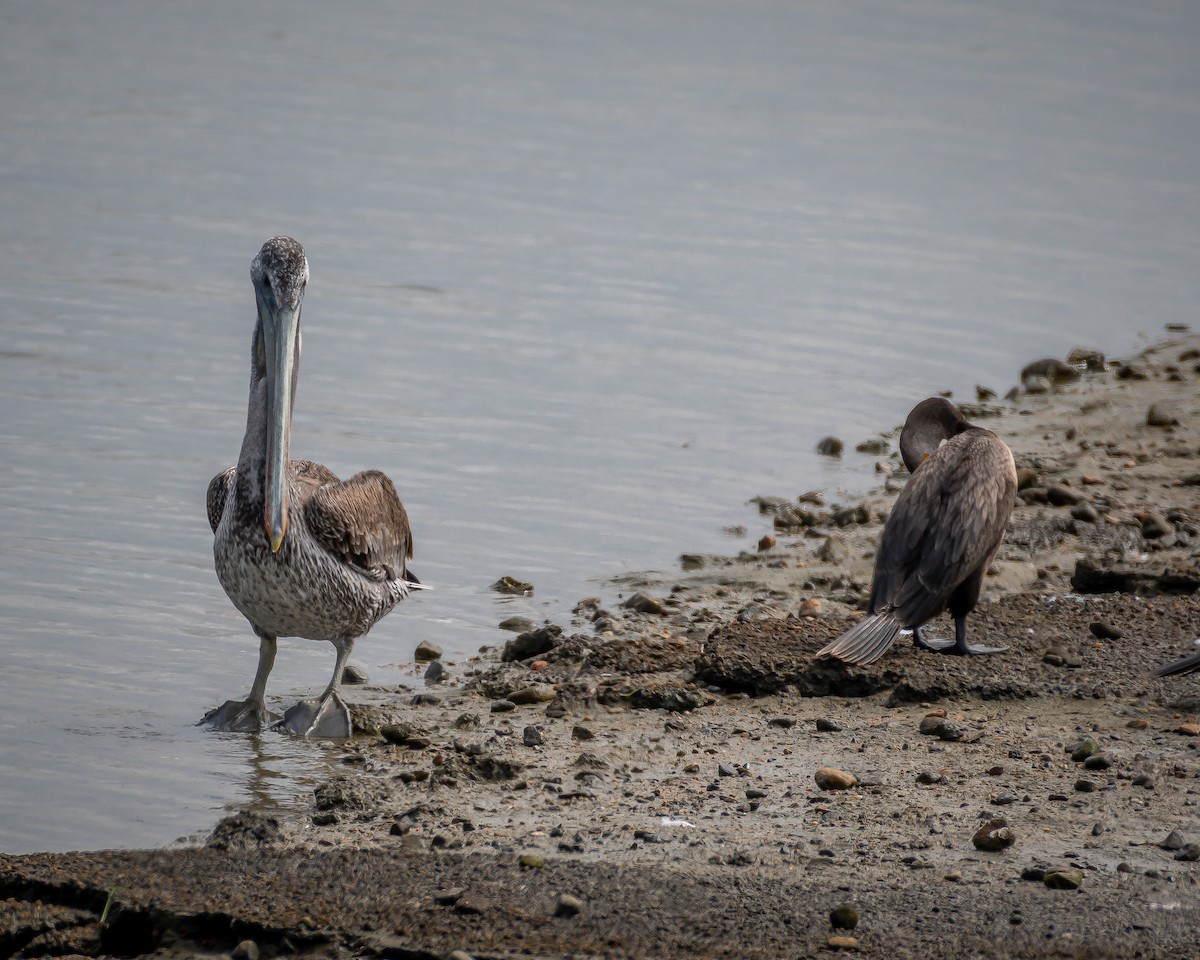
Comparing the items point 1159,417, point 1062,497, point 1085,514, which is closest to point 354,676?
point 1085,514

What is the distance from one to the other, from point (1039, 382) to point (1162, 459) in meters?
1.92

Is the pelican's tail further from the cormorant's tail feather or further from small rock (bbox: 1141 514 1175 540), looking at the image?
small rock (bbox: 1141 514 1175 540)

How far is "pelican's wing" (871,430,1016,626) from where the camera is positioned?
5.77 meters

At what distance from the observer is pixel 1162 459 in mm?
8648

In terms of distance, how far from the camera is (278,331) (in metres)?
5.45

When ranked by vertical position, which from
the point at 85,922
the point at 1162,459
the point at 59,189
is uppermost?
the point at 59,189

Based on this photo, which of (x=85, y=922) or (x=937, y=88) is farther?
(x=937, y=88)

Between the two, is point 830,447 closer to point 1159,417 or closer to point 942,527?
point 1159,417

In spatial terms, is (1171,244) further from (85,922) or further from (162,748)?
(85,922)

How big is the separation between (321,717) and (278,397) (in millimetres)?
1080

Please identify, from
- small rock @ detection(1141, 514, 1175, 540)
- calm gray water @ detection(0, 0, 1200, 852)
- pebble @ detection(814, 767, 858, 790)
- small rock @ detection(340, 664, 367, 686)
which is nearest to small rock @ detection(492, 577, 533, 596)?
calm gray water @ detection(0, 0, 1200, 852)

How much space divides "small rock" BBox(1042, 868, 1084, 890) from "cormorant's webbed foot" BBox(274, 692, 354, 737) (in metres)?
2.41

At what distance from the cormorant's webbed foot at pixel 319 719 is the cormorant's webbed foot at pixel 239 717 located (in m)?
0.06

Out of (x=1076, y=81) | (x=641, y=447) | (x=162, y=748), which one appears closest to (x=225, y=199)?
(x=641, y=447)
